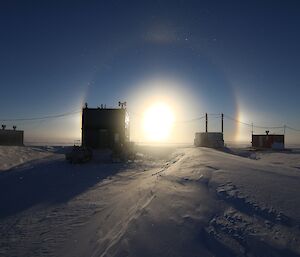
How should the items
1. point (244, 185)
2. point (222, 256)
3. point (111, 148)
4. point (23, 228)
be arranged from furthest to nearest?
point (111, 148)
point (23, 228)
point (244, 185)
point (222, 256)

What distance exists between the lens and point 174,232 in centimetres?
511

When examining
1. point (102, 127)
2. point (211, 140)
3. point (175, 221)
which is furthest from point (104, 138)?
point (175, 221)

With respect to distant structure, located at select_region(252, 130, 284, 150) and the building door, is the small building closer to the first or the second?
distant structure, located at select_region(252, 130, 284, 150)

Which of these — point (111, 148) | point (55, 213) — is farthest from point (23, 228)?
point (111, 148)

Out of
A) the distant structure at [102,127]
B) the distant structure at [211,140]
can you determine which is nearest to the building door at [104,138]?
the distant structure at [102,127]

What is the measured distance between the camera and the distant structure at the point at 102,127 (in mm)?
31562

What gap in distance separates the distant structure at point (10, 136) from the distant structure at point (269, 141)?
4305 centimetres

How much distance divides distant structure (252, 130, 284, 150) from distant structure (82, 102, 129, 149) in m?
34.1

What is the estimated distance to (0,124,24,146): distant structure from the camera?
50.1 meters

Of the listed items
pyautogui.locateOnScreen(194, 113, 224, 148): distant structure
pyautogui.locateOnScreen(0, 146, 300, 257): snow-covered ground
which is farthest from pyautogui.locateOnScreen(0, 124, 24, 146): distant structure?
pyautogui.locateOnScreen(0, 146, 300, 257): snow-covered ground

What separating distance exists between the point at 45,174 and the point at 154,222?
→ 48.4 ft

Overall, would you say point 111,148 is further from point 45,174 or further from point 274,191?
point 274,191

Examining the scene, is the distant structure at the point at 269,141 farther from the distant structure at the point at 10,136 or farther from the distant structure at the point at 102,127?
the distant structure at the point at 10,136

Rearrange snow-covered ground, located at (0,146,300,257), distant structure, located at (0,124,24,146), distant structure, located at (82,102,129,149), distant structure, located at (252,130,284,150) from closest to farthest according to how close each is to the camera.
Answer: snow-covered ground, located at (0,146,300,257) → distant structure, located at (82,102,129,149) → distant structure, located at (0,124,24,146) → distant structure, located at (252,130,284,150)
